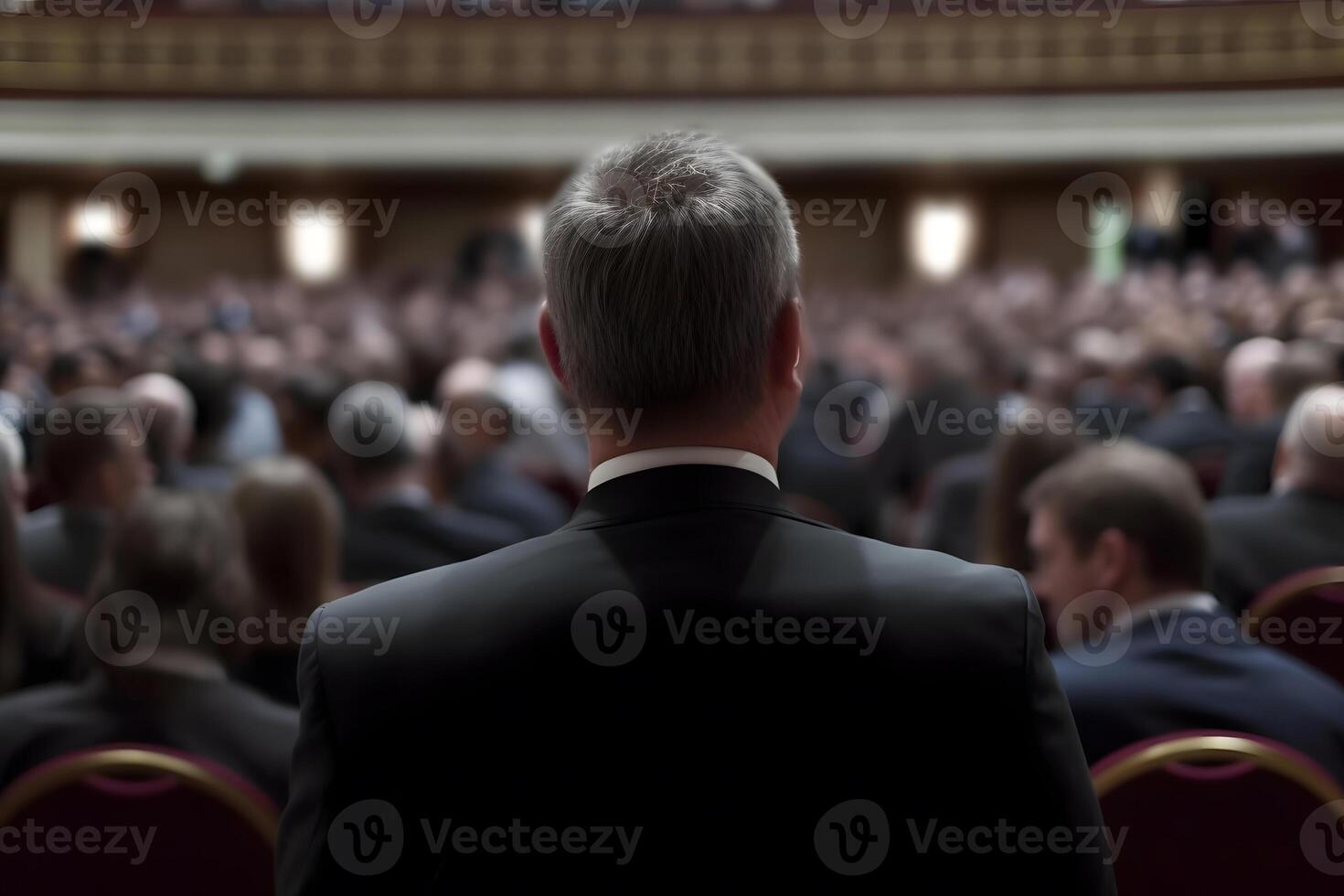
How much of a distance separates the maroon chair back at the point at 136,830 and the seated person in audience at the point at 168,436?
2610 millimetres

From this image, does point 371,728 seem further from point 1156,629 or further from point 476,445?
point 476,445

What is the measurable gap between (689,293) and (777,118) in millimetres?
15566

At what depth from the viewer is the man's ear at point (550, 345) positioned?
4.24 feet

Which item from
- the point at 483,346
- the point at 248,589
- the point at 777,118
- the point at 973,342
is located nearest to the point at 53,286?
the point at 777,118

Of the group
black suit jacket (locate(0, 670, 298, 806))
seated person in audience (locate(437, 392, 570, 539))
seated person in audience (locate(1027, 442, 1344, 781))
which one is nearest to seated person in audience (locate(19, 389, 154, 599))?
seated person in audience (locate(437, 392, 570, 539))

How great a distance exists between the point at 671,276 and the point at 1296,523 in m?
3.18

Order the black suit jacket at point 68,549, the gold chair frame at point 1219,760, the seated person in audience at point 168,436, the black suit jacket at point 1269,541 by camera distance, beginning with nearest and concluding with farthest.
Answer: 1. the gold chair frame at point 1219,760
2. the black suit jacket at point 1269,541
3. the black suit jacket at point 68,549
4. the seated person in audience at point 168,436

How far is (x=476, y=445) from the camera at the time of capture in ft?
16.3

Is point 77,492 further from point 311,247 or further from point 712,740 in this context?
point 311,247

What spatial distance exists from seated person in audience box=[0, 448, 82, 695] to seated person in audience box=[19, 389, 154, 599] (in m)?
0.77

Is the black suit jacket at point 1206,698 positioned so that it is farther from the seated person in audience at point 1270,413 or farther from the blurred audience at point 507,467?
the seated person in audience at point 1270,413

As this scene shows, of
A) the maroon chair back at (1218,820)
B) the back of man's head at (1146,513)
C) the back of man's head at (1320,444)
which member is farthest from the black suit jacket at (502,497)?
the maroon chair back at (1218,820)

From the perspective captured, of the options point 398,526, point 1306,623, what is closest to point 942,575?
point 1306,623

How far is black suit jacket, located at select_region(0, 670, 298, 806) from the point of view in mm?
2314
